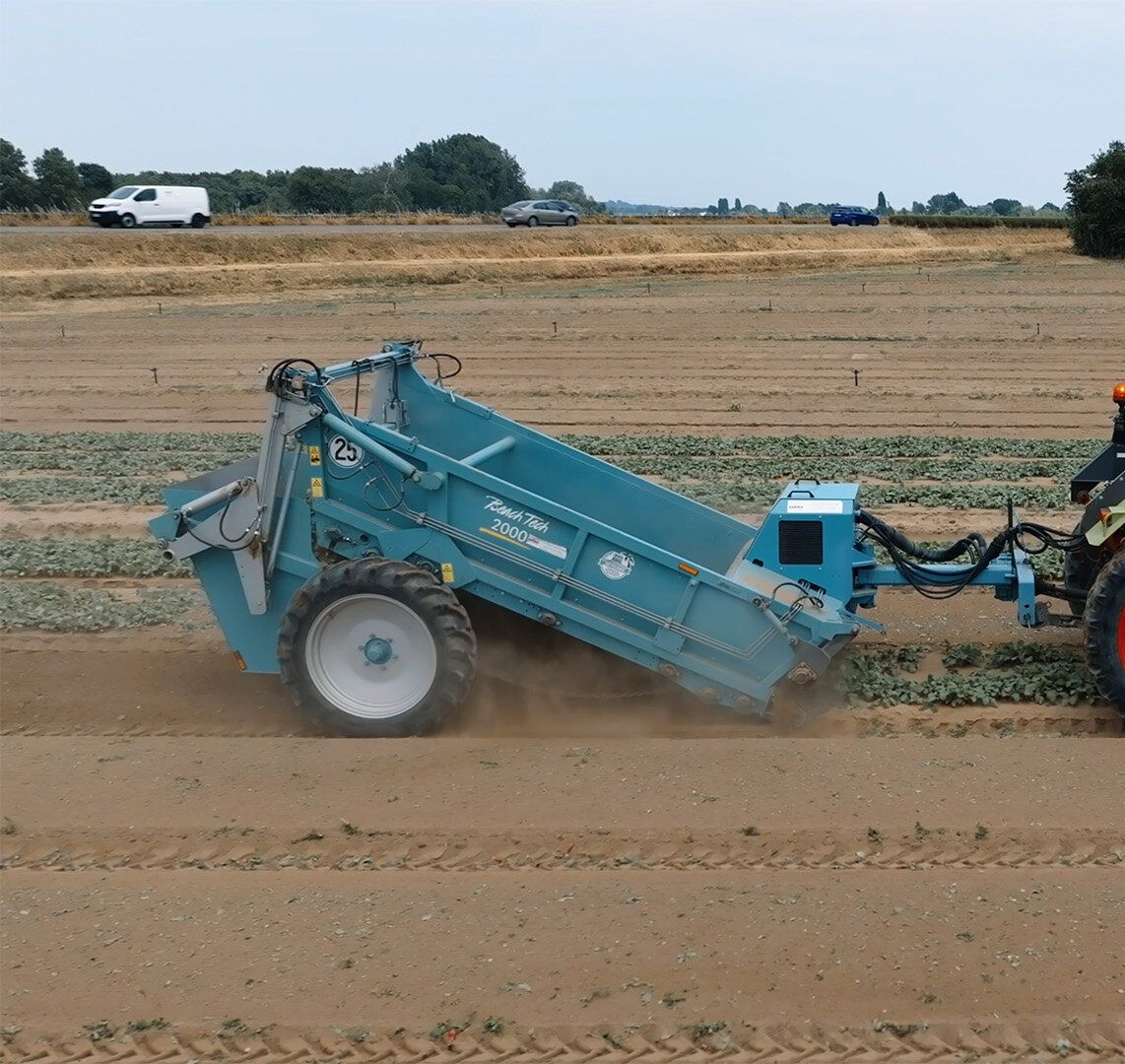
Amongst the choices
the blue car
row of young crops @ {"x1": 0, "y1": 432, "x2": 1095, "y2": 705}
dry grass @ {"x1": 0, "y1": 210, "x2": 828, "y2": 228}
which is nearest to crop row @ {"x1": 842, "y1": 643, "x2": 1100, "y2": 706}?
row of young crops @ {"x1": 0, "y1": 432, "x2": 1095, "y2": 705}

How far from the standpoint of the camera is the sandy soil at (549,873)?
199 inches

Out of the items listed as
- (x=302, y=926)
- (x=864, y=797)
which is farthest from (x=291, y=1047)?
(x=864, y=797)

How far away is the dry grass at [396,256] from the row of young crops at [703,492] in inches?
729

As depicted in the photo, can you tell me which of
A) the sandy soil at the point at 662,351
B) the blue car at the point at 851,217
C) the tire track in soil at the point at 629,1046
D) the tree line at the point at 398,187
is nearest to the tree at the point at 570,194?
the tree line at the point at 398,187

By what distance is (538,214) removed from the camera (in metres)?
51.1

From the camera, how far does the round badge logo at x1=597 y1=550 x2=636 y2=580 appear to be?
7734mm

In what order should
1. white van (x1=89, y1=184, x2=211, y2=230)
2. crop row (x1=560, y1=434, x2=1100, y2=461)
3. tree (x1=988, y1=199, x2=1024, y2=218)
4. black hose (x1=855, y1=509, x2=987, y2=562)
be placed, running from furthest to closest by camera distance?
tree (x1=988, y1=199, x2=1024, y2=218) → white van (x1=89, y1=184, x2=211, y2=230) → crop row (x1=560, y1=434, x2=1100, y2=461) → black hose (x1=855, y1=509, x2=987, y2=562)

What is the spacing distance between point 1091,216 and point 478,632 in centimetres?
4153

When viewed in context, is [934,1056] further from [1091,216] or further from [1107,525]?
[1091,216]

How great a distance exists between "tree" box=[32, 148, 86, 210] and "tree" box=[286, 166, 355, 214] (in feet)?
36.8

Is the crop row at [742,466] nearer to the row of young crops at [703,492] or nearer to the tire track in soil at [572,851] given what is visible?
the row of young crops at [703,492]

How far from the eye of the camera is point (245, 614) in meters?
8.11

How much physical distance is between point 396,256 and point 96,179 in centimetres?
2901

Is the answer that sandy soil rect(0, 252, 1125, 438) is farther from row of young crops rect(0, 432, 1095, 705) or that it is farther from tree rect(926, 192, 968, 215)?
tree rect(926, 192, 968, 215)
